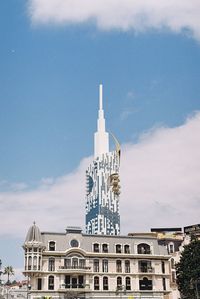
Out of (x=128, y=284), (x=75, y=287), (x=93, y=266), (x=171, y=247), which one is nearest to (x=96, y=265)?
(x=93, y=266)

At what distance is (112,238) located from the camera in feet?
278

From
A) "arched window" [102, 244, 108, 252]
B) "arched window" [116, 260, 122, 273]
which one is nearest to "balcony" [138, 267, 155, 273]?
"arched window" [116, 260, 122, 273]

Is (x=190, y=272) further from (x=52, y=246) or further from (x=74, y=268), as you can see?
(x=52, y=246)

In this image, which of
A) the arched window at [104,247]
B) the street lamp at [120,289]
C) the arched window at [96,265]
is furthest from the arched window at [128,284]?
the arched window at [104,247]

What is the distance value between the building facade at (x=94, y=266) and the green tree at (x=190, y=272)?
3448 millimetres

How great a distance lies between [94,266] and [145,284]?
10.4 meters

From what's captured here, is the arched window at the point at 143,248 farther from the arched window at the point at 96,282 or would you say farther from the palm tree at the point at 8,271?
the palm tree at the point at 8,271

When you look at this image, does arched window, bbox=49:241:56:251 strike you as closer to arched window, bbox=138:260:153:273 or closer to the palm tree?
arched window, bbox=138:260:153:273

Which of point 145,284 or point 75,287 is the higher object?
point 145,284

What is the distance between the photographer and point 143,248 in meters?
84.9

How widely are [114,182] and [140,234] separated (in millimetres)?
42809

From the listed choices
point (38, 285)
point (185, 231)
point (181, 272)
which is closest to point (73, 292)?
point (38, 285)

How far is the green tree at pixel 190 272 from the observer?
259 feet

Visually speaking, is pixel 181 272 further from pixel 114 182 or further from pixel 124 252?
pixel 114 182
